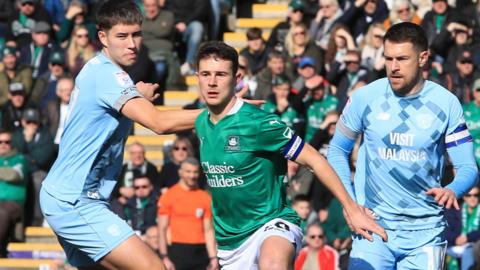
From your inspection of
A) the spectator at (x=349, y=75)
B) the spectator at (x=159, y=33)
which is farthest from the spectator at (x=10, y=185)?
the spectator at (x=349, y=75)

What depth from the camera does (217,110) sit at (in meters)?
9.11

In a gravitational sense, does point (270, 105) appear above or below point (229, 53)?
below

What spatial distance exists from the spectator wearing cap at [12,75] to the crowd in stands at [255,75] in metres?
0.02

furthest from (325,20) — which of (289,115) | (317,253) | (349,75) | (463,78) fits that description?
(317,253)

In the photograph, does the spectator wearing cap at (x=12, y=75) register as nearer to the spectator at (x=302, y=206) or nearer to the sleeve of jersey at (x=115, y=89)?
the spectator at (x=302, y=206)

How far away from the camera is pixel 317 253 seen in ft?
48.5

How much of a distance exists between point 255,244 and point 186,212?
613cm

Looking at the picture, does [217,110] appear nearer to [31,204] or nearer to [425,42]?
[425,42]

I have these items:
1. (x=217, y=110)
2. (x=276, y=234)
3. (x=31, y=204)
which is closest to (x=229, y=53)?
(x=217, y=110)

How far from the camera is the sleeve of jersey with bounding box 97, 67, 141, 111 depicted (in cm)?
896

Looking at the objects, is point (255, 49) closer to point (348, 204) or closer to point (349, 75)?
point (349, 75)

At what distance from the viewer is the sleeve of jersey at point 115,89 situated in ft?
29.4

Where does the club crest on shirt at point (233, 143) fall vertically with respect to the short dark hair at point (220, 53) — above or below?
below

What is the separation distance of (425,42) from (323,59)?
7.71 metres
